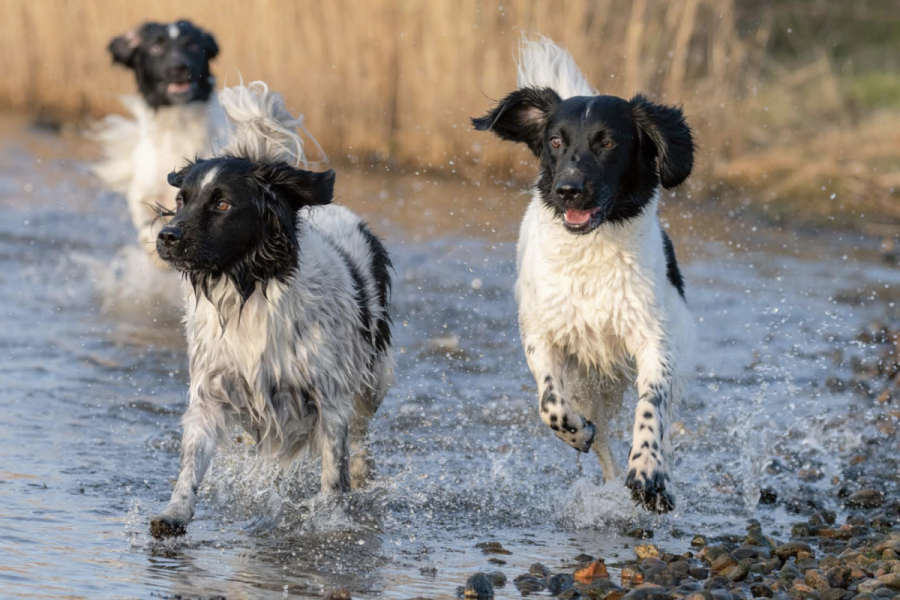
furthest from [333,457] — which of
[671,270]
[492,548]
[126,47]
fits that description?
[126,47]

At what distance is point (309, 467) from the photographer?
4.99 meters

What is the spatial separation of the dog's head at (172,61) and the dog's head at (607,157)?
383 centimetres

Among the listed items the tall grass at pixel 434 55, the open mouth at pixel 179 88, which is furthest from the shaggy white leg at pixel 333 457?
the tall grass at pixel 434 55

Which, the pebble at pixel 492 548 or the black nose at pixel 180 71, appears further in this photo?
the black nose at pixel 180 71

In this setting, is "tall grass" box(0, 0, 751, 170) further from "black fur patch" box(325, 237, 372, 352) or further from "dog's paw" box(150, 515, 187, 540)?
"dog's paw" box(150, 515, 187, 540)

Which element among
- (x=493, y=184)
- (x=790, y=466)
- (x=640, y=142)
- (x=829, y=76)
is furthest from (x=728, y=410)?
(x=829, y=76)

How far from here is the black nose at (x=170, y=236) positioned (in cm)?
423

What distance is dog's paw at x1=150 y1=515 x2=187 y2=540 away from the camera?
13.6 feet

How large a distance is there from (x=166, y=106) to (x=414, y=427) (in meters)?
3.39

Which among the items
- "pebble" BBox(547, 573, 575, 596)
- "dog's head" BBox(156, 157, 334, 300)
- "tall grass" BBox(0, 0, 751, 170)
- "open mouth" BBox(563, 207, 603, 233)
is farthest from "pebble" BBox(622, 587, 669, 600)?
"tall grass" BBox(0, 0, 751, 170)

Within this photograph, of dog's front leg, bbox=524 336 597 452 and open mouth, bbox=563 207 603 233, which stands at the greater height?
open mouth, bbox=563 207 603 233

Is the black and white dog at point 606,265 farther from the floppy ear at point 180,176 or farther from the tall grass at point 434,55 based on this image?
the tall grass at point 434,55

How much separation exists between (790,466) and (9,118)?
33.9ft

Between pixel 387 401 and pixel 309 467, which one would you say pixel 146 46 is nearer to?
pixel 387 401
